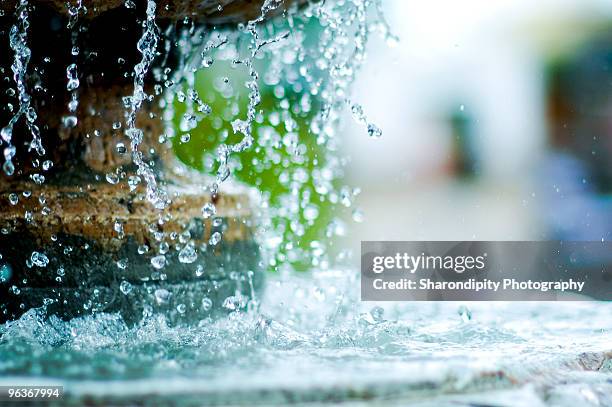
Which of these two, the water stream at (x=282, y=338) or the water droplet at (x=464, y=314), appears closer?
the water stream at (x=282, y=338)

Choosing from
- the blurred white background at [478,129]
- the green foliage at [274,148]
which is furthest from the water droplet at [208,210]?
the blurred white background at [478,129]

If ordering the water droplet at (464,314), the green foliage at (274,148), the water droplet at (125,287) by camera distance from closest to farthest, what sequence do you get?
the water droplet at (125,287) < the water droplet at (464,314) < the green foliage at (274,148)

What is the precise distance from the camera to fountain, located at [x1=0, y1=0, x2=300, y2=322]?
2.03 m

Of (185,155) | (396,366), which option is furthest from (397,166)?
(396,366)

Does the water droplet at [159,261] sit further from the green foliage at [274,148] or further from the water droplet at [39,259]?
the green foliage at [274,148]

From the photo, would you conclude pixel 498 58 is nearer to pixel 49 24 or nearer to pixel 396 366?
pixel 49 24

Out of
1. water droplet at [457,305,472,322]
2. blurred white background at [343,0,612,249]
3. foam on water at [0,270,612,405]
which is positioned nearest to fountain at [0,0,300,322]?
foam on water at [0,270,612,405]

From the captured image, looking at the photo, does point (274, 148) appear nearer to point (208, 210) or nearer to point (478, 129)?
point (478, 129)

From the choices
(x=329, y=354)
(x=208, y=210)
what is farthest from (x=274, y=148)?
(x=329, y=354)

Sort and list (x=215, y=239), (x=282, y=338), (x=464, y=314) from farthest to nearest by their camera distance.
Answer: (x=464, y=314)
(x=215, y=239)
(x=282, y=338)

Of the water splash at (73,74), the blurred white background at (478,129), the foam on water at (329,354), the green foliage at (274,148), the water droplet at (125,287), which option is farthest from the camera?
the blurred white background at (478,129)

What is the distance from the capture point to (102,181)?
86.7 inches

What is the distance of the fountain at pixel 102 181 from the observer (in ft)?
6.67

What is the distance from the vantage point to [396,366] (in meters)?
1.26
